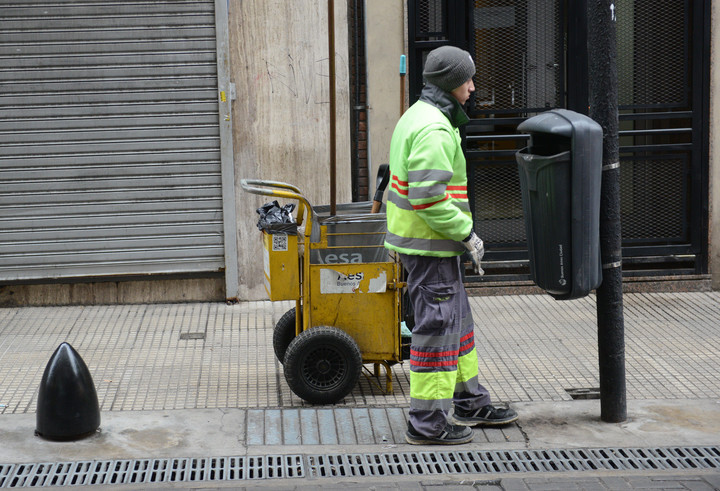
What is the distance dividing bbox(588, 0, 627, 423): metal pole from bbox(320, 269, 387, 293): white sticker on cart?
127 centimetres

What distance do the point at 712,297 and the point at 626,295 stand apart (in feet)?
2.45

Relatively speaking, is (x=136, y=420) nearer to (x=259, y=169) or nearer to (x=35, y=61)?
(x=259, y=169)

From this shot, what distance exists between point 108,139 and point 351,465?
4471mm

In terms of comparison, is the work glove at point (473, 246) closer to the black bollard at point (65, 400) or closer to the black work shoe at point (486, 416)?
the black work shoe at point (486, 416)

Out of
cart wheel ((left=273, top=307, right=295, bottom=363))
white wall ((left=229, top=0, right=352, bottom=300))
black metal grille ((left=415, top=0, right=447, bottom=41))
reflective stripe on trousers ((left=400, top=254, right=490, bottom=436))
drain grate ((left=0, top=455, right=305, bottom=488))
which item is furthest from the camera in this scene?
black metal grille ((left=415, top=0, right=447, bottom=41))

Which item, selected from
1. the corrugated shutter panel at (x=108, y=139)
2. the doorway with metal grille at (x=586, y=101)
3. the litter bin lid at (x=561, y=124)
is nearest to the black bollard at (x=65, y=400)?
the litter bin lid at (x=561, y=124)

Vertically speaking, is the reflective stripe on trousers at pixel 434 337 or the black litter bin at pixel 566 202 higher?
the black litter bin at pixel 566 202

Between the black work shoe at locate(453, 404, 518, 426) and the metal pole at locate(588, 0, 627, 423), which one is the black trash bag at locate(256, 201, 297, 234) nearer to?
the black work shoe at locate(453, 404, 518, 426)

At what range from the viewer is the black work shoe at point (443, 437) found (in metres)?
5.14

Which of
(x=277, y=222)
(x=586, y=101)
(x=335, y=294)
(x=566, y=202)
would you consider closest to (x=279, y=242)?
(x=277, y=222)

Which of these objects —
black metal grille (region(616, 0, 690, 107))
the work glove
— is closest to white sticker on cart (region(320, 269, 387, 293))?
the work glove

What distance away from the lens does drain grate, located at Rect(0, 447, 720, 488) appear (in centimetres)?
475

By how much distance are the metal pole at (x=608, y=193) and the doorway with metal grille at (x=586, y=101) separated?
3.28 meters

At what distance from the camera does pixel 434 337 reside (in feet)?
16.6
